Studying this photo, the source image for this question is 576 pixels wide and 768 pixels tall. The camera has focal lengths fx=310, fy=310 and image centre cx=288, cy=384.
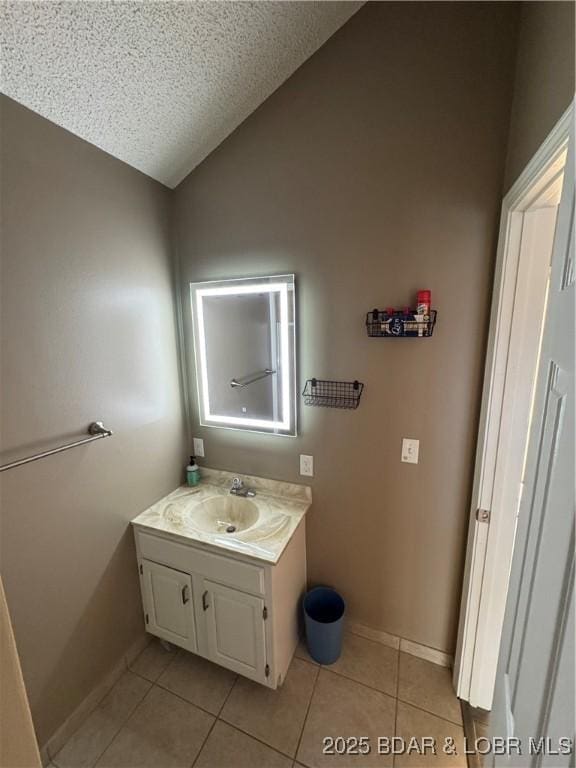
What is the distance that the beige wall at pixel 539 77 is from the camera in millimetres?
738

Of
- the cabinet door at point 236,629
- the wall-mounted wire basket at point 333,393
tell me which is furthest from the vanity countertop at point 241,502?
the wall-mounted wire basket at point 333,393

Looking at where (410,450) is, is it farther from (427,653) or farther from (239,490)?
(427,653)

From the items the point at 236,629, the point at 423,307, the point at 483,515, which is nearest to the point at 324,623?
the point at 236,629

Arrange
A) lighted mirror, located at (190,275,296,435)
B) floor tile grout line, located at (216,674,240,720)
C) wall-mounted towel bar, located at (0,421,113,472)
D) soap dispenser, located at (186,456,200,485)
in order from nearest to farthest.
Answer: wall-mounted towel bar, located at (0,421,113,472), floor tile grout line, located at (216,674,240,720), lighted mirror, located at (190,275,296,435), soap dispenser, located at (186,456,200,485)

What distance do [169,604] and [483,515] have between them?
1543mm

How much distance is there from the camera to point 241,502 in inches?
68.2

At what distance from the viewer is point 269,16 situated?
111 centimetres

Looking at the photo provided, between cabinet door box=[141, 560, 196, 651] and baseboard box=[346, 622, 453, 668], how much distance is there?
35.7 inches

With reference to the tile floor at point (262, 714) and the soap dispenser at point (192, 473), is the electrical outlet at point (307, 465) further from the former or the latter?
the tile floor at point (262, 714)

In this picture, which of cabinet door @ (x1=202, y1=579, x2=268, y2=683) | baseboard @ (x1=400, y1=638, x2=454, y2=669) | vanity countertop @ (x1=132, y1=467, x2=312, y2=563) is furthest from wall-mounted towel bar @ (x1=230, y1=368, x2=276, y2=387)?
baseboard @ (x1=400, y1=638, x2=454, y2=669)

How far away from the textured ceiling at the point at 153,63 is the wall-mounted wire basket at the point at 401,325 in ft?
3.66

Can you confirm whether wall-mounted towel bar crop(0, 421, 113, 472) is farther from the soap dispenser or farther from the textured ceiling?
the textured ceiling

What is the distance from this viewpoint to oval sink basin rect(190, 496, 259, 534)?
1673mm

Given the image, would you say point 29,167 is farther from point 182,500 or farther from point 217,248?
point 182,500
